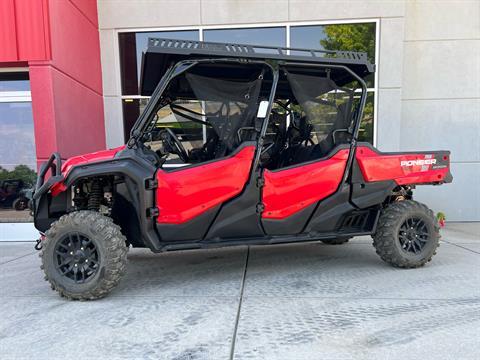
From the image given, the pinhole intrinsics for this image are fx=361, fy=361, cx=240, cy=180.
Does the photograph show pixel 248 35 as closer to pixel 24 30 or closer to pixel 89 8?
pixel 89 8

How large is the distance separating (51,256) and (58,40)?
4.07 meters

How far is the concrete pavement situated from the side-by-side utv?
1.30 ft

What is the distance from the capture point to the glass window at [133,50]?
7.40m

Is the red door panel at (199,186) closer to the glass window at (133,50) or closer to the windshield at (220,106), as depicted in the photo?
the windshield at (220,106)

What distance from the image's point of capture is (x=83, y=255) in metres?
3.36

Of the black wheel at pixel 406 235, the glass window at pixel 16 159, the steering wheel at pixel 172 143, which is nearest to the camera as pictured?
the steering wheel at pixel 172 143

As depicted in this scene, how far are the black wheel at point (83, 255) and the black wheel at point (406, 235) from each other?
2.78 metres

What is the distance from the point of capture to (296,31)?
24.1 ft

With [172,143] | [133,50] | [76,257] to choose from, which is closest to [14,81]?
[133,50]

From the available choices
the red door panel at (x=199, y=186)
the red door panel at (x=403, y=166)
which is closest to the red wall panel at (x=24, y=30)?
the red door panel at (x=199, y=186)

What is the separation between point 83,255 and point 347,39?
644cm

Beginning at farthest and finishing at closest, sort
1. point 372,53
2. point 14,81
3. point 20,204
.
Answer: point 372,53 → point 20,204 → point 14,81

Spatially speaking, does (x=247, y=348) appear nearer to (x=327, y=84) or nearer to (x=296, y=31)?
(x=327, y=84)

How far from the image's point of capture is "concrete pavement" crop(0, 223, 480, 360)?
2.47 m
